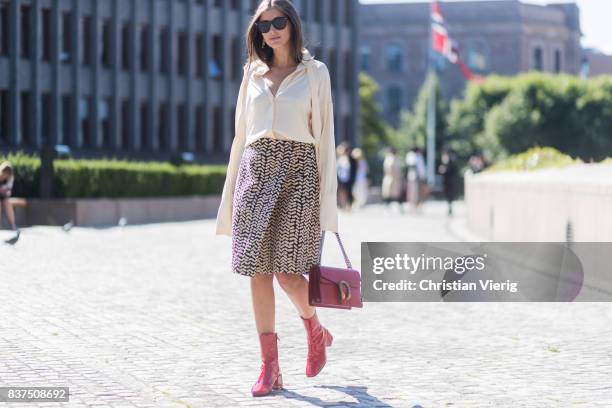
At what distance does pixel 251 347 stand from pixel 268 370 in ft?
6.22

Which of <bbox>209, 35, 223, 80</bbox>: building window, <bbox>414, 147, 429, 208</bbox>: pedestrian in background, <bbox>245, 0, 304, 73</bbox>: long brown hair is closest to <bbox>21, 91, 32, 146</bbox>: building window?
<bbox>209, 35, 223, 80</bbox>: building window

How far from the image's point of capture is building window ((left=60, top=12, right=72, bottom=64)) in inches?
2302

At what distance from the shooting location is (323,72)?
7.45 m

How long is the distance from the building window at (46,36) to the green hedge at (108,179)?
21711 mm

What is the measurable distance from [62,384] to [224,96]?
6173cm

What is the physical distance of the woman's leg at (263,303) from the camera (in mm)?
7371

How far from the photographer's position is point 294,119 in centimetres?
735

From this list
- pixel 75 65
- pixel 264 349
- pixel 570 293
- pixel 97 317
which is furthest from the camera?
pixel 75 65

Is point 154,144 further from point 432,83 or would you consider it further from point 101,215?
point 101,215

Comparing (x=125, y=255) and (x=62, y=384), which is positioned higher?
(x=62, y=384)

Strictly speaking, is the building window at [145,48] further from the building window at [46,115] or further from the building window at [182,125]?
the building window at [46,115]

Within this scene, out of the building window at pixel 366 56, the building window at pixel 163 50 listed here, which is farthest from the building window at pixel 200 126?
the building window at pixel 366 56

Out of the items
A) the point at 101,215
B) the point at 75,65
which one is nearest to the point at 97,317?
the point at 101,215

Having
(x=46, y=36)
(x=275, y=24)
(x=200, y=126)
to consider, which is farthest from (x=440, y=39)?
(x=275, y=24)
